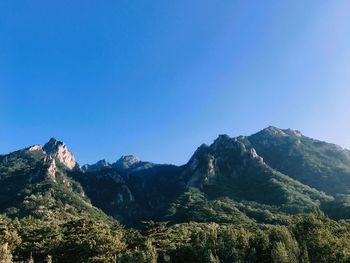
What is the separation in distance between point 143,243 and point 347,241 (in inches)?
2027

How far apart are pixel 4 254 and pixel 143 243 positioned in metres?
54.5

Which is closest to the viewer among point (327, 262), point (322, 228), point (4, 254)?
point (4, 254)

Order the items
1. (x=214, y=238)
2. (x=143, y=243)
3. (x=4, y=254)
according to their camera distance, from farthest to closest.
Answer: (x=143, y=243) < (x=214, y=238) < (x=4, y=254)

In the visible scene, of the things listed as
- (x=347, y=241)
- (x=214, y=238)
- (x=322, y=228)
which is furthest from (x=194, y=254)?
(x=347, y=241)

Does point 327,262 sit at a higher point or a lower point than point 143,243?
lower

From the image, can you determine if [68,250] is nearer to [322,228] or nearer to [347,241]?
[322,228]

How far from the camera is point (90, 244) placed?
95625mm

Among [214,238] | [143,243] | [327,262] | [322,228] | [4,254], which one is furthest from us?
[143,243]

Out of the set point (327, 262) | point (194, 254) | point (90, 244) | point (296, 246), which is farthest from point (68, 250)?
point (327, 262)

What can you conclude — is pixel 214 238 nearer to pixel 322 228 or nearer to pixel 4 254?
pixel 322 228

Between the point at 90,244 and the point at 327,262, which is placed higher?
the point at 90,244

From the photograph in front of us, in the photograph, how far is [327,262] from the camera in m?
83.9

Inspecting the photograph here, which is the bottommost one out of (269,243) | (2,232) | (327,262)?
(327,262)

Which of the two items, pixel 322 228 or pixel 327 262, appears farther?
pixel 322 228
